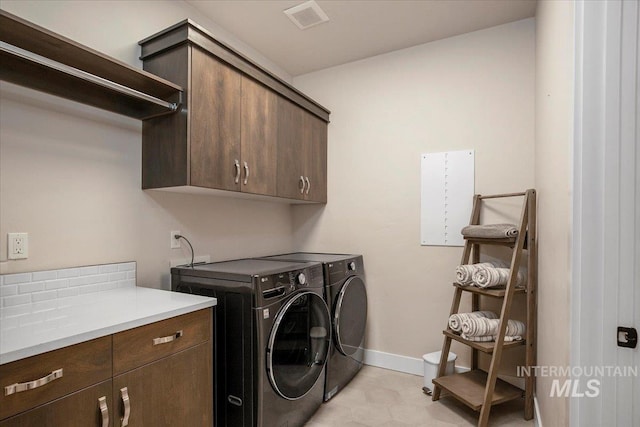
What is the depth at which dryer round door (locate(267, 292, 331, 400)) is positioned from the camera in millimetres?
1681

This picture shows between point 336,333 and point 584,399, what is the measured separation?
1515 mm

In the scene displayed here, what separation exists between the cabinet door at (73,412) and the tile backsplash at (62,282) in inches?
24.8

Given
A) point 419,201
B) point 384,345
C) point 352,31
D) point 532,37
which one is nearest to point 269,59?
point 352,31

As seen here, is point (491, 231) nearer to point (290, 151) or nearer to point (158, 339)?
point (290, 151)

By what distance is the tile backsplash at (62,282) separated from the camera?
1.37 meters

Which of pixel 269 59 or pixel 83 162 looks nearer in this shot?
pixel 83 162

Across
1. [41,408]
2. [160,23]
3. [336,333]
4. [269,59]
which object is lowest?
[336,333]

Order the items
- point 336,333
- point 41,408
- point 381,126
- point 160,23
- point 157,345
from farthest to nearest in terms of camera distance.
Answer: point 381,126, point 336,333, point 160,23, point 157,345, point 41,408

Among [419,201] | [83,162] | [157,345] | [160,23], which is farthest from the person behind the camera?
[419,201]

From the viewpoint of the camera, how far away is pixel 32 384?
94cm

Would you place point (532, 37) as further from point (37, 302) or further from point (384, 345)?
point (37, 302)

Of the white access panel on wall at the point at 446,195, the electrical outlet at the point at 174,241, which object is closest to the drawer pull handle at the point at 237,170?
the electrical outlet at the point at 174,241

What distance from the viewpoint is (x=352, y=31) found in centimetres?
247

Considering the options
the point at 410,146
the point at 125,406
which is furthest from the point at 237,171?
the point at 410,146
